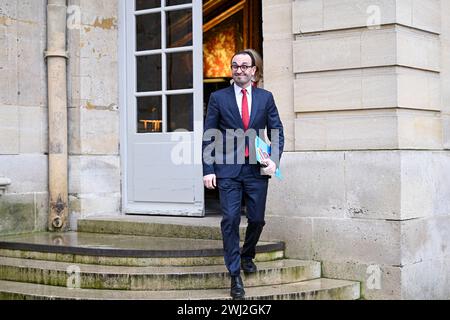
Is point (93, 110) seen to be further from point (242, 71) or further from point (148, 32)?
point (242, 71)

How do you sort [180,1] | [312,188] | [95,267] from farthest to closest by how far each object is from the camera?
[180,1] < [312,188] < [95,267]

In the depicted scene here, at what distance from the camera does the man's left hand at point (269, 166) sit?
5906mm

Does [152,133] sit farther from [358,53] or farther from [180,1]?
[358,53]

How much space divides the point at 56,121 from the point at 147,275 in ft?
9.30

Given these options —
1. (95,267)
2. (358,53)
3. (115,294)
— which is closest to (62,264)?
(95,267)

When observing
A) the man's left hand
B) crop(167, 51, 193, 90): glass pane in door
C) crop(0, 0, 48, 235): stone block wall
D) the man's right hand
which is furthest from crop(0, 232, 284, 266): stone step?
→ crop(167, 51, 193, 90): glass pane in door

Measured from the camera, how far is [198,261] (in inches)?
267

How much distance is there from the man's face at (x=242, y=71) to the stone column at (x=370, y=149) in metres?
1.33

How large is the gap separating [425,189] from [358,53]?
136cm

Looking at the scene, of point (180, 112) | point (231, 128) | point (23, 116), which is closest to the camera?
point (231, 128)

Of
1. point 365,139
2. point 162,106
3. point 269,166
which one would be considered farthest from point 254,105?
point 162,106

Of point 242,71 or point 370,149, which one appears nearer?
point 242,71

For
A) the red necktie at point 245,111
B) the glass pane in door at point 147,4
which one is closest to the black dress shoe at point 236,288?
the red necktie at point 245,111

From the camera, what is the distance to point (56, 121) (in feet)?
28.0
